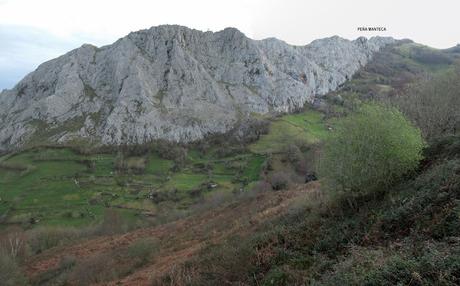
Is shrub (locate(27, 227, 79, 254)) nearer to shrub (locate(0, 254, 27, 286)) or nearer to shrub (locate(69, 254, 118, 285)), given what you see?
shrub (locate(0, 254, 27, 286))

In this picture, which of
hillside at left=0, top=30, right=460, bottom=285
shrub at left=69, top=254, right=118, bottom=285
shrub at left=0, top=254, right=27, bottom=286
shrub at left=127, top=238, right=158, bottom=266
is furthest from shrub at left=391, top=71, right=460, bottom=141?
shrub at left=0, top=254, right=27, bottom=286

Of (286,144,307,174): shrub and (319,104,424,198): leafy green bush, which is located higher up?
(319,104,424,198): leafy green bush

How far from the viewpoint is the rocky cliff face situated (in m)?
163

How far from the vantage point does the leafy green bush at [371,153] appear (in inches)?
915

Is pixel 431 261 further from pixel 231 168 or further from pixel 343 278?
pixel 231 168

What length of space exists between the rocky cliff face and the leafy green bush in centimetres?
13675

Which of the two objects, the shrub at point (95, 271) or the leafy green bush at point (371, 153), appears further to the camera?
the shrub at point (95, 271)

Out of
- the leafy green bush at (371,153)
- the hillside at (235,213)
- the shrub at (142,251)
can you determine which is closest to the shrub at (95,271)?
the hillside at (235,213)

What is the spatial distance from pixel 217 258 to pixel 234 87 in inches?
6554

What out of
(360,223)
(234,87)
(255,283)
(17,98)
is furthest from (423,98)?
(17,98)

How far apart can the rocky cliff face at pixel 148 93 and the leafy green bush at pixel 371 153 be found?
137 meters

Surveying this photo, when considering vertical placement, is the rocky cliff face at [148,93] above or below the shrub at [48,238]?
above

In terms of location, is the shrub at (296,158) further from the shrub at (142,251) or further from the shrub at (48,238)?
the shrub at (142,251)

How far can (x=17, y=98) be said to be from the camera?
7623 inches
